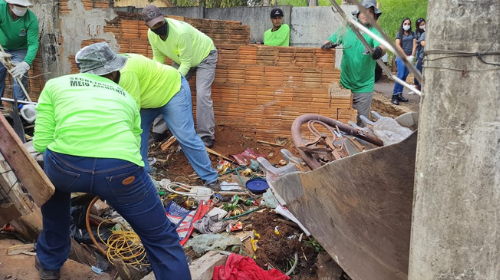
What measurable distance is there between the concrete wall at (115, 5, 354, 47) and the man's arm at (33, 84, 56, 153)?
8192 mm

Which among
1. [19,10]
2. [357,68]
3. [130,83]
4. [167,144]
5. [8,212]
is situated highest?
[19,10]

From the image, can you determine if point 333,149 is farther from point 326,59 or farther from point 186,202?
point 326,59

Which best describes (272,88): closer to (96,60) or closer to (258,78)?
(258,78)

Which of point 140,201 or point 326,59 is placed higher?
point 326,59

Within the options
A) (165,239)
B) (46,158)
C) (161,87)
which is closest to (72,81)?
(46,158)

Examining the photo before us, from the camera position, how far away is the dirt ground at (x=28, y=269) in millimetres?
3451

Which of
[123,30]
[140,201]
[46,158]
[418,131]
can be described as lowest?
[140,201]

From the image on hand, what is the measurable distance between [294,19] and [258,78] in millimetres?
5100

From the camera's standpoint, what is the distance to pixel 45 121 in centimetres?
297

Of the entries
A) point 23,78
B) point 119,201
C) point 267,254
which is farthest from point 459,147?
point 23,78

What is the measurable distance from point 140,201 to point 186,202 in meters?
1.80

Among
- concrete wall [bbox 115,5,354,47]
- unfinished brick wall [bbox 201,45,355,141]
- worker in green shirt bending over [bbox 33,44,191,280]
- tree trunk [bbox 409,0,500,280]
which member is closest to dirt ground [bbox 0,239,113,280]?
worker in green shirt bending over [bbox 33,44,191,280]

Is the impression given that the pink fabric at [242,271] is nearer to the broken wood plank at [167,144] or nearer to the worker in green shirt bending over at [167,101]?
the worker in green shirt bending over at [167,101]

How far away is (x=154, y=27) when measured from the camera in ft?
17.2
